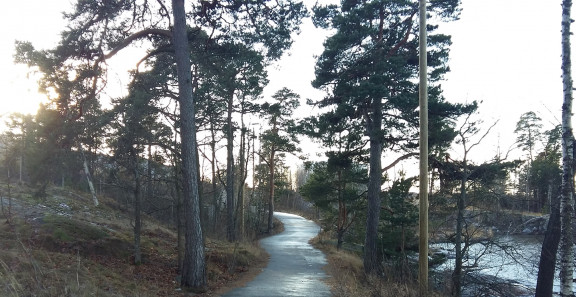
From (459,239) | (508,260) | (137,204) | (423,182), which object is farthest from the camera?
(508,260)

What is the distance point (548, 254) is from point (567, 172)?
461cm

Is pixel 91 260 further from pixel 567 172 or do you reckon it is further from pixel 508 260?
pixel 508 260

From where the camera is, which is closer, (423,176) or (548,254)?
(423,176)

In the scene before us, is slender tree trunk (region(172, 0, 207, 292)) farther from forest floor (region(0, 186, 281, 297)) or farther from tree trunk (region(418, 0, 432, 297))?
tree trunk (region(418, 0, 432, 297))

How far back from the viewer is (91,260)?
11.7 meters

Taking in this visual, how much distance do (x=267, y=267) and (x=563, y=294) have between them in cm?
1190

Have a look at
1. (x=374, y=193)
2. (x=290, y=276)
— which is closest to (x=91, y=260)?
(x=290, y=276)

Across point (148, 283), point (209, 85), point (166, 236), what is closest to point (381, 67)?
point (209, 85)

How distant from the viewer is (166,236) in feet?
65.6

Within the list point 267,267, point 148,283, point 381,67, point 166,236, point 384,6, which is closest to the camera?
point 148,283

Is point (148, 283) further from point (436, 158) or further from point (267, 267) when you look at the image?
point (436, 158)

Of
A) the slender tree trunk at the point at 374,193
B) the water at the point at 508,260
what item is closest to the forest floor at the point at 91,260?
the slender tree trunk at the point at 374,193

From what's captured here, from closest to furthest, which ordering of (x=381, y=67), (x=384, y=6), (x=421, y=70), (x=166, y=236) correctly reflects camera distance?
(x=421, y=70) < (x=381, y=67) < (x=384, y=6) < (x=166, y=236)

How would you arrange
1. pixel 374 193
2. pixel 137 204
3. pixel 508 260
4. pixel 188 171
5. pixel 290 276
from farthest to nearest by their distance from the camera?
pixel 508 260 → pixel 374 193 → pixel 290 276 → pixel 137 204 → pixel 188 171
